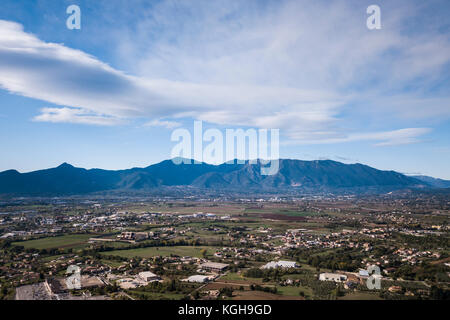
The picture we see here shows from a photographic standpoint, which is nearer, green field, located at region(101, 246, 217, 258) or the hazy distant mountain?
green field, located at region(101, 246, 217, 258)

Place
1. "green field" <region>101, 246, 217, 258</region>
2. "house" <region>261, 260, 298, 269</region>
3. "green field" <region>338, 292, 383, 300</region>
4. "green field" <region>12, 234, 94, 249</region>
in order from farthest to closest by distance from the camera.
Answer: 1. "green field" <region>12, 234, 94, 249</region>
2. "green field" <region>101, 246, 217, 258</region>
3. "house" <region>261, 260, 298, 269</region>
4. "green field" <region>338, 292, 383, 300</region>

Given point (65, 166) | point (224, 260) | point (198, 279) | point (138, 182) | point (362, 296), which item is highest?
point (65, 166)

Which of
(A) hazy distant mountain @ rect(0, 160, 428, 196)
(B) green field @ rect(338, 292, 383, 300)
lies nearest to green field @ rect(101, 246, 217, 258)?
(B) green field @ rect(338, 292, 383, 300)

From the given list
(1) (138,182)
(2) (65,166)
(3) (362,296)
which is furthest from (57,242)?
(2) (65,166)

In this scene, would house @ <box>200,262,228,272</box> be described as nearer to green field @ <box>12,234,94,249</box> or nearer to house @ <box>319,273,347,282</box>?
house @ <box>319,273,347,282</box>

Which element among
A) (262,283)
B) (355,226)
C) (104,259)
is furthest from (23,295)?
(355,226)

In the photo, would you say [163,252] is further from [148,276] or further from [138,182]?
[138,182]

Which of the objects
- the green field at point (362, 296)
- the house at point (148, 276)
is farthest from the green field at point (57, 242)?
the green field at point (362, 296)
